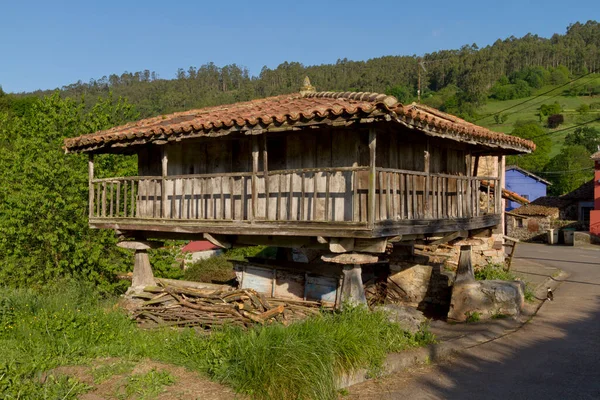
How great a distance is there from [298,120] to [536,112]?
2769 inches

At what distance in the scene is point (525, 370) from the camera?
7113 mm

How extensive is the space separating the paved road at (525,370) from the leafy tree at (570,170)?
3666 cm

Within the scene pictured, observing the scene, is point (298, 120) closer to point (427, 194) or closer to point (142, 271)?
point (427, 194)

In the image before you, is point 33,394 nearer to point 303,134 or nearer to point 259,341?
point 259,341

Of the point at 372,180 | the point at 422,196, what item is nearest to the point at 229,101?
the point at 422,196

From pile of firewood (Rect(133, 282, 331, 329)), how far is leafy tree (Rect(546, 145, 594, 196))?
3937cm

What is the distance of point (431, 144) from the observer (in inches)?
360

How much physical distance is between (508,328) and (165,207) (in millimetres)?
5986

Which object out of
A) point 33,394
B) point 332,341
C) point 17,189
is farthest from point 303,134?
point 17,189

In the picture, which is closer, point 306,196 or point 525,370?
point 525,370

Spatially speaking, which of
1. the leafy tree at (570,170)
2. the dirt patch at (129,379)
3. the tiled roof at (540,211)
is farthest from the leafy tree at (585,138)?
the dirt patch at (129,379)

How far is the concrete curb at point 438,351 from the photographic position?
6.26 metres

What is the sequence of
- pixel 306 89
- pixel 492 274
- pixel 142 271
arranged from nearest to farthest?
pixel 306 89 → pixel 142 271 → pixel 492 274

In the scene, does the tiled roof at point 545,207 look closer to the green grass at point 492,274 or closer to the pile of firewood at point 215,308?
the green grass at point 492,274
